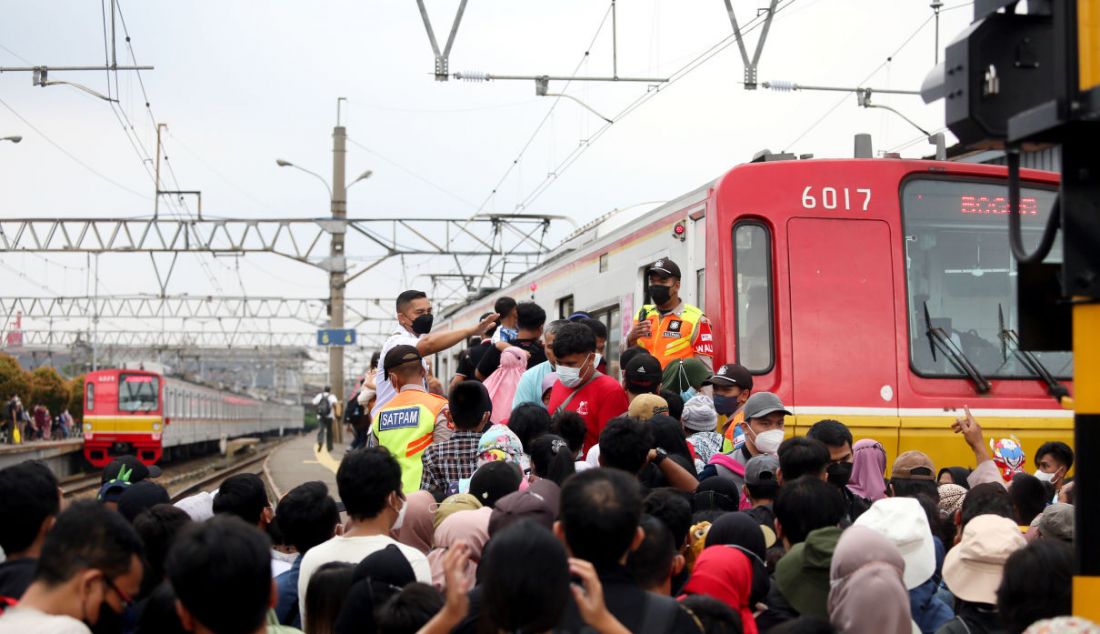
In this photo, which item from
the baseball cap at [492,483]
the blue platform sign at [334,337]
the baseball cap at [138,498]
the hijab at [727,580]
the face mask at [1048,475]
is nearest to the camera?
the hijab at [727,580]

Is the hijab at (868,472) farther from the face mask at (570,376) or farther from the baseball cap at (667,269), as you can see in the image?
the baseball cap at (667,269)

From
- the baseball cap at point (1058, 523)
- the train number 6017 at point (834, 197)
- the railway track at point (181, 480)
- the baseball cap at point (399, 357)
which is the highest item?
the train number 6017 at point (834, 197)

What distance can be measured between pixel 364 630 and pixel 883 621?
1.63m

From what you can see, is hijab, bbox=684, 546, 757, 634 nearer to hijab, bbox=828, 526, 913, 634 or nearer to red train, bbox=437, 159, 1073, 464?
hijab, bbox=828, 526, 913, 634

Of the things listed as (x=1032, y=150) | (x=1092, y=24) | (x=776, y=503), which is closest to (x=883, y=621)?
(x=776, y=503)

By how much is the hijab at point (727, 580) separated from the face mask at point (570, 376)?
276cm

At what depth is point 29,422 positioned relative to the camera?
43.1 metres

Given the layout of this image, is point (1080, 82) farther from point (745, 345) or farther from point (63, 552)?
point (745, 345)

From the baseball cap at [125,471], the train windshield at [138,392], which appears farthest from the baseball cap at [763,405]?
the train windshield at [138,392]

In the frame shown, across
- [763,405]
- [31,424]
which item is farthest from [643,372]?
[31,424]

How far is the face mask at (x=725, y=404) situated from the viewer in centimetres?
739

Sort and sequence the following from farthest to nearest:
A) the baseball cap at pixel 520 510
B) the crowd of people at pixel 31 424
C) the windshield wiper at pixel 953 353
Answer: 1. the crowd of people at pixel 31 424
2. the windshield wiper at pixel 953 353
3. the baseball cap at pixel 520 510

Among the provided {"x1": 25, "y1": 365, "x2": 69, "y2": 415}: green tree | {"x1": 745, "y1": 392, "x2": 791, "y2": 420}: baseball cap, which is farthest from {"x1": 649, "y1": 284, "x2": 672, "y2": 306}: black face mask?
{"x1": 25, "y1": 365, "x2": 69, "y2": 415}: green tree

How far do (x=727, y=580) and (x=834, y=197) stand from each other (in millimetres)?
5058
